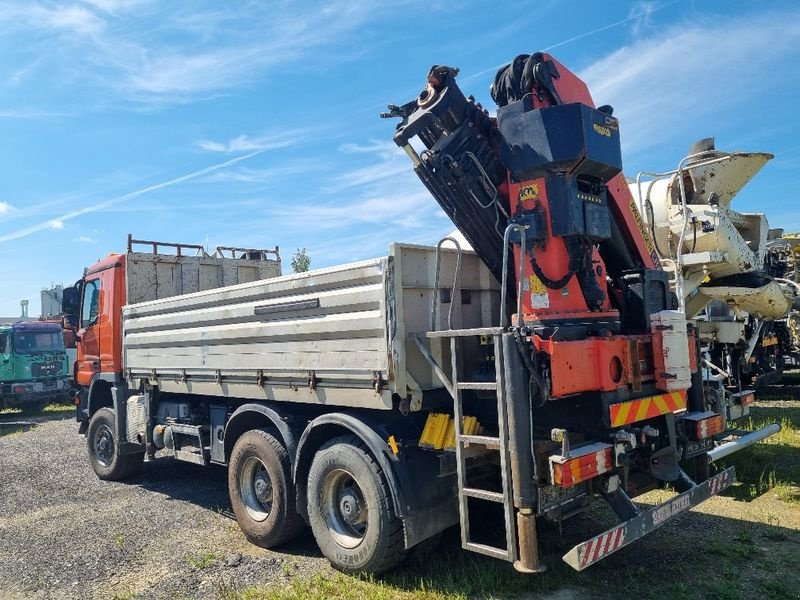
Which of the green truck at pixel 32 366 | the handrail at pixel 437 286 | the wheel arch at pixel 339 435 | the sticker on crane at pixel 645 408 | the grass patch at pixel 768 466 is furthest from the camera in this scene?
the green truck at pixel 32 366

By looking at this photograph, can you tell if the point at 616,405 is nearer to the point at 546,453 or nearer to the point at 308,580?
the point at 546,453

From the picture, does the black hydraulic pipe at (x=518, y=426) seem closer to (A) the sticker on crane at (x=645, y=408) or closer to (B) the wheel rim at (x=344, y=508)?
(A) the sticker on crane at (x=645, y=408)

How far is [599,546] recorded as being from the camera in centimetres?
370

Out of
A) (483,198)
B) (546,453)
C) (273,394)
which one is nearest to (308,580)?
(273,394)

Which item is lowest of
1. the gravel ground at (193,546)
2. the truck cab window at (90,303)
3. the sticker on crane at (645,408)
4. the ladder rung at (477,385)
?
the gravel ground at (193,546)

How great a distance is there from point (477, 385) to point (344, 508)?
5.13ft

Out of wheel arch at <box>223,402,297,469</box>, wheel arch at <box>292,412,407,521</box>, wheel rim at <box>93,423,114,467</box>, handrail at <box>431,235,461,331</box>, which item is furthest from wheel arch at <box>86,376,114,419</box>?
handrail at <box>431,235,461,331</box>

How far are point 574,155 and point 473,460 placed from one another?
2204 millimetres

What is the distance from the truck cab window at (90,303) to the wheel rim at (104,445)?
149 centimetres

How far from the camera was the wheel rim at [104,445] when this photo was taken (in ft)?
27.3

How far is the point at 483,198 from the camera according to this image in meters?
4.71

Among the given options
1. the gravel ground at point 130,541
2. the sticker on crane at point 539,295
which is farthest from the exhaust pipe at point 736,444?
the gravel ground at point 130,541

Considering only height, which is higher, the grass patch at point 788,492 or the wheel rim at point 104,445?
the wheel rim at point 104,445

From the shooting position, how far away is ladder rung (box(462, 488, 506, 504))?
12.6 ft
